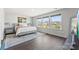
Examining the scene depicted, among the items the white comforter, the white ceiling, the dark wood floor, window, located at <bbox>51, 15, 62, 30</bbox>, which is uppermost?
the white ceiling

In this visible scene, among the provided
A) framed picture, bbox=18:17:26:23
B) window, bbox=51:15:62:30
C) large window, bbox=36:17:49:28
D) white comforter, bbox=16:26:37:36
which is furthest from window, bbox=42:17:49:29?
framed picture, bbox=18:17:26:23

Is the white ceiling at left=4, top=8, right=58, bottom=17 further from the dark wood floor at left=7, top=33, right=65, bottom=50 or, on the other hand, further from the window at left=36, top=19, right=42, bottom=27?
the dark wood floor at left=7, top=33, right=65, bottom=50

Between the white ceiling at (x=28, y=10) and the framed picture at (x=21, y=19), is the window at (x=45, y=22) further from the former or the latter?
the framed picture at (x=21, y=19)

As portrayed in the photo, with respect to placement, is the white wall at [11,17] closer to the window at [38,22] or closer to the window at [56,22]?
the window at [38,22]

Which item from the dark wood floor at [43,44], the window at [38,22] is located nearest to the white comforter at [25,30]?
the window at [38,22]

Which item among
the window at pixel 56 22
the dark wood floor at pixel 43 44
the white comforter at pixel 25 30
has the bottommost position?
the dark wood floor at pixel 43 44

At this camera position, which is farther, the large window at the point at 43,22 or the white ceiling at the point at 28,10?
the large window at the point at 43,22

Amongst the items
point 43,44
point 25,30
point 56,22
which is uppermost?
point 56,22

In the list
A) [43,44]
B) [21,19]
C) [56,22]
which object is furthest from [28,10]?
[43,44]

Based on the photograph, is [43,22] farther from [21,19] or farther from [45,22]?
[21,19]

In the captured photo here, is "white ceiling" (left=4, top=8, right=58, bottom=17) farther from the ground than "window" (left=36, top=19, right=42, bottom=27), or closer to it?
farther from the ground

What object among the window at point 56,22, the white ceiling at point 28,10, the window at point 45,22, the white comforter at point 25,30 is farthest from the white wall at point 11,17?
the window at point 56,22

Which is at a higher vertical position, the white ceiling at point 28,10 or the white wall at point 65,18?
the white ceiling at point 28,10
